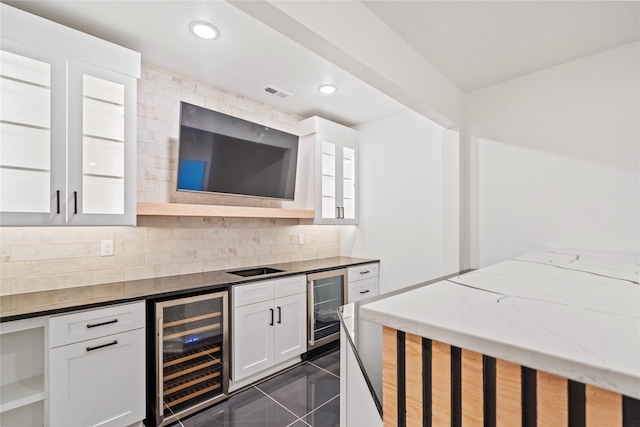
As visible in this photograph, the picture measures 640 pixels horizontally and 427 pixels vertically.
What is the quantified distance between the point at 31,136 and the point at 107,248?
86cm

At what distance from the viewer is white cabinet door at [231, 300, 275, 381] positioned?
8.07 ft

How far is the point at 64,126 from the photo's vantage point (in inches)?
72.1

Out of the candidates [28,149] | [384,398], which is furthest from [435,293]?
[28,149]

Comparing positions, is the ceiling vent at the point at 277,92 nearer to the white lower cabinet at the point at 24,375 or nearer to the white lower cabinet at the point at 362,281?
the white lower cabinet at the point at 362,281

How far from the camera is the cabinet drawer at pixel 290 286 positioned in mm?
2750

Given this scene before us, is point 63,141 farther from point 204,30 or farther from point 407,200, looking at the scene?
point 407,200

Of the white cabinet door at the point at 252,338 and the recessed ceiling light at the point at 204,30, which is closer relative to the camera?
the recessed ceiling light at the point at 204,30

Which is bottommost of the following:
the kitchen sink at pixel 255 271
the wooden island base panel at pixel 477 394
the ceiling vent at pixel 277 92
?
the kitchen sink at pixel 255 271

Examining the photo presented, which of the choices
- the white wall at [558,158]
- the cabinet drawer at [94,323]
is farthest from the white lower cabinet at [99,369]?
the white wall at [558,158]

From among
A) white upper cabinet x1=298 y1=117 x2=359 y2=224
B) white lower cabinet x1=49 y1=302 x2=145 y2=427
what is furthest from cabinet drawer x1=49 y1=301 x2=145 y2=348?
white upper cabinet x1=298 y1=117 x2=359 y2=224

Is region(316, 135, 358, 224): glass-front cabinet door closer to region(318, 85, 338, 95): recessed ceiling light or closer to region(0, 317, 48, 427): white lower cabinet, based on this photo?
region(318, 85, 338, 95): recessed ceiling light

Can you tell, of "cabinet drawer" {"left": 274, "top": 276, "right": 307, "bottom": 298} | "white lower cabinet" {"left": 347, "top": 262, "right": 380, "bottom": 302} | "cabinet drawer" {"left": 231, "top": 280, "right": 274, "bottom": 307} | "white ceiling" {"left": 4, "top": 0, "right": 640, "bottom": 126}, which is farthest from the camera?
"white lower cabinet" {"left": 347, "top": 262, "right": 380, "bottom": 302}

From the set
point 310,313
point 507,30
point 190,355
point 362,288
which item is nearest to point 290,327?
point 310,313

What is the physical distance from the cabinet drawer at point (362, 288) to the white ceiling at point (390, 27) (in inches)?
82.3
